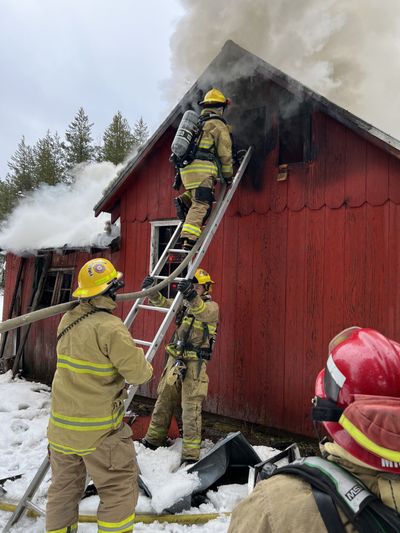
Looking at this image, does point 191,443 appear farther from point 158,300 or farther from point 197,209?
point 197,209

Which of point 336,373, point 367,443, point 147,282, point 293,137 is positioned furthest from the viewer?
point 293,137

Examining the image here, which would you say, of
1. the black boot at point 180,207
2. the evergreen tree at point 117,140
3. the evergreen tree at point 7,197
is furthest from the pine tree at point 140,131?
the black boot at point 180,207

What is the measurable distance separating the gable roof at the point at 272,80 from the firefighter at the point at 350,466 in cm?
364

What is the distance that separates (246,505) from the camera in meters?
1.08

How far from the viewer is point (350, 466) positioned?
103cm

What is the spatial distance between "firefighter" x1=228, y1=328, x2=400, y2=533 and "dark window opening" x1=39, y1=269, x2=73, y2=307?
775 centimetres

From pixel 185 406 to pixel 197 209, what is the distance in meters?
2.22

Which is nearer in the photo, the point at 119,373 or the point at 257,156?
the point at 119,373

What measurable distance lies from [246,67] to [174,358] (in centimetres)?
405

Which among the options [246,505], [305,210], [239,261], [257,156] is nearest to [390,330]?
[305,210]

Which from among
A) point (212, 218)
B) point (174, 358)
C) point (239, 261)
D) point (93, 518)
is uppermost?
point (212, 218)

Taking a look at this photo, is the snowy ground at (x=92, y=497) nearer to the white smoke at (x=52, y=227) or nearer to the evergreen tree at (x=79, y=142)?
the white smoke at (x=52, y=227)

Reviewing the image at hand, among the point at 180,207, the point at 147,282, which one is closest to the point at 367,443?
the point at 147,282

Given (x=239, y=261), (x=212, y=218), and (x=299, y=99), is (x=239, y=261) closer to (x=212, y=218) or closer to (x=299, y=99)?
(x=212, y=218)
